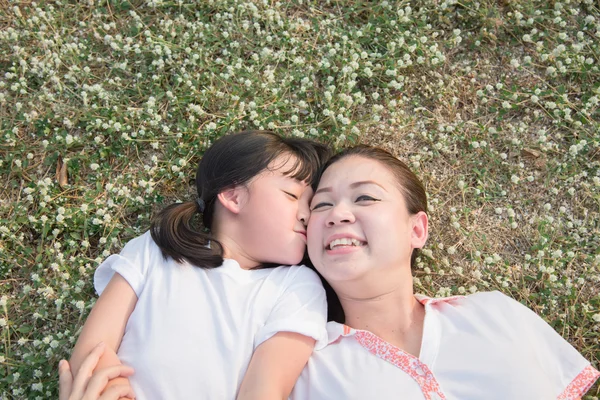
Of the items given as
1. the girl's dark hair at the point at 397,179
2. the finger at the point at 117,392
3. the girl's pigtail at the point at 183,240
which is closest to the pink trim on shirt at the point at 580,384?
the girl's dark hair at the point at 397,179

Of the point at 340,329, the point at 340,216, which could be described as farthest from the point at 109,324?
the point at 340,216

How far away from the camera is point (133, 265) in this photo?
3033 mm

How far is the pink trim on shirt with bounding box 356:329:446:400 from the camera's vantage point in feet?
8.79

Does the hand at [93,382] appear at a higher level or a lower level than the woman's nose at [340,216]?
lower

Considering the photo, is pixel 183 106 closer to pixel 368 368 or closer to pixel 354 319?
pixel 354 319

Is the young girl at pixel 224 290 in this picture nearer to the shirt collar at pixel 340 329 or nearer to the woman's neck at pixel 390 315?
the shirt collar at pixel 340 329

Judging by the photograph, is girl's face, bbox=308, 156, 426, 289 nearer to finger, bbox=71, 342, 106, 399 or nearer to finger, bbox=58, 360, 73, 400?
finger, bbox=71, 342, 106, 399

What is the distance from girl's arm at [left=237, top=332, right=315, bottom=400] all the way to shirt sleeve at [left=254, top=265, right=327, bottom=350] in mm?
47

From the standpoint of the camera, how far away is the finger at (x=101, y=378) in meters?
2.58

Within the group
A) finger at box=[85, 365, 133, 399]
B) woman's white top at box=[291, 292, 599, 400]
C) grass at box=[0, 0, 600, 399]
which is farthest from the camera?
grass at box=[0, 0, 600, 399]

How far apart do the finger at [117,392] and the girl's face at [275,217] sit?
3.11 feet

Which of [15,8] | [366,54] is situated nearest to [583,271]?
[366,54]

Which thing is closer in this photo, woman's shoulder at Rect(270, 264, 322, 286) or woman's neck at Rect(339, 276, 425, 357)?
woman's neck at Rect(339, 276, 425, 357)

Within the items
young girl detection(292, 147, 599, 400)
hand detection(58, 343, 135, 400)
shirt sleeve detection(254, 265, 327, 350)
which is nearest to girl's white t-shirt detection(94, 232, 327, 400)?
shirt sleeve detection(254, 265, 327, 350)
